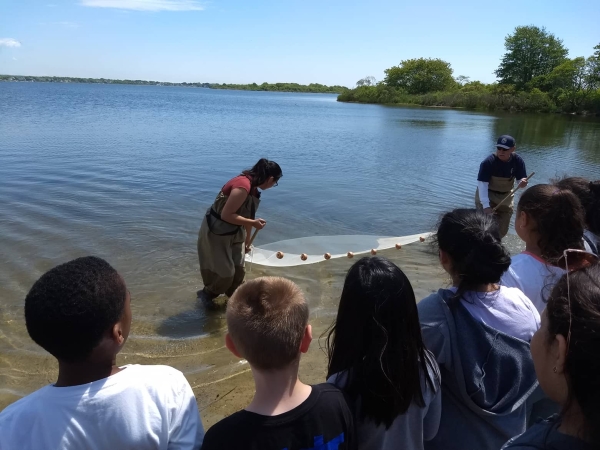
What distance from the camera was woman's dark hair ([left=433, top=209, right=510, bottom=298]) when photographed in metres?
1.94

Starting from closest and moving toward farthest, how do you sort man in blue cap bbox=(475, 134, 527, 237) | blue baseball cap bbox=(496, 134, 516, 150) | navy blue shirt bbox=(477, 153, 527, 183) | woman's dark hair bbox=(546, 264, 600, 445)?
woman's dark hair bbox=(546, 264, 600, 445) < blue baseball cap bbox=(496, 134, 516, 150) < man in blue cap bbox=(475, 134, 527, 237) < navy blue shirt bbox=(477, 153, 527, 183)

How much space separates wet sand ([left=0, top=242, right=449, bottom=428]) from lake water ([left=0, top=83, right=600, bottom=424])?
0.05ft

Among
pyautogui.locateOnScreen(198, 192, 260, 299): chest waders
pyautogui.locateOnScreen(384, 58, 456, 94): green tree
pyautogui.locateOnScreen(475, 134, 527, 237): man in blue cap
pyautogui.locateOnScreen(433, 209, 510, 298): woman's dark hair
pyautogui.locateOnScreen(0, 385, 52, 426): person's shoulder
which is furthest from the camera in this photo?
pyautogui.locateOnScreen(384, 58, 456, 94): green tree

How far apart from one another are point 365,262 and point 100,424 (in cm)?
110

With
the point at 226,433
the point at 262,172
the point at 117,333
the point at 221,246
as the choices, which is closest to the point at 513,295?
the point at 226,433

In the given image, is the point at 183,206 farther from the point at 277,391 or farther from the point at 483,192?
the point at 277,391

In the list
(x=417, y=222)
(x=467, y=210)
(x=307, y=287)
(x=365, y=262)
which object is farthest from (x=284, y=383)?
(x=417, y=222)

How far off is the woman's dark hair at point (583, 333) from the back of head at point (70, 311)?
4.82 ft

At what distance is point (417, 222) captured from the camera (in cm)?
970

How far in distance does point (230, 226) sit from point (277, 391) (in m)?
3.31

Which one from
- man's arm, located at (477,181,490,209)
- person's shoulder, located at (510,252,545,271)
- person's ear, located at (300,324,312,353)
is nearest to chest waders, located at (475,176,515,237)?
man's arm, located at (477,181,490,209)

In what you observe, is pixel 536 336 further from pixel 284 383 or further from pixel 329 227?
pixel 329 227

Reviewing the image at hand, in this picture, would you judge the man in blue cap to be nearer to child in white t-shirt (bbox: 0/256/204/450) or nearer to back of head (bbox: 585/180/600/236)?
back of head (bbox: 585/180/600/236)

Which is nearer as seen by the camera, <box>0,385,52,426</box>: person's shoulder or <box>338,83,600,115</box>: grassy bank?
<box>0,385,52,426</box>: person's shoulder
